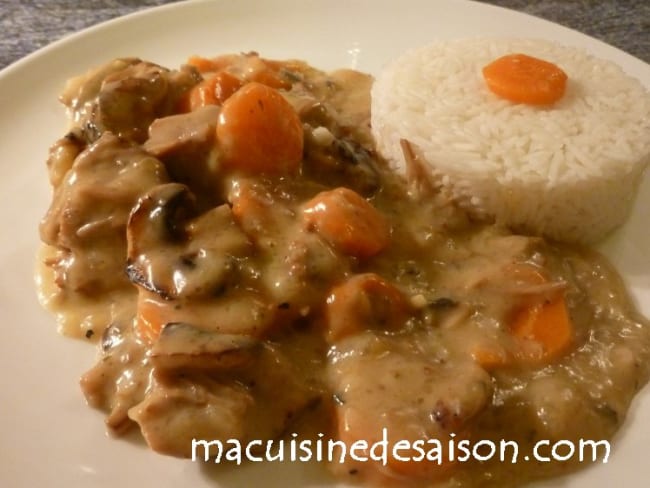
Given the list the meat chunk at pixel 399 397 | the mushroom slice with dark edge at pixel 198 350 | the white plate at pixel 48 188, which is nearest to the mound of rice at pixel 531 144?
the white plate at pixel 48 188

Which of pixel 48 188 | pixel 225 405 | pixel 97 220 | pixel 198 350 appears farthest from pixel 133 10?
pixel 225 405

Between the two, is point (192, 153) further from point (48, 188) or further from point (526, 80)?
point (526, 80)

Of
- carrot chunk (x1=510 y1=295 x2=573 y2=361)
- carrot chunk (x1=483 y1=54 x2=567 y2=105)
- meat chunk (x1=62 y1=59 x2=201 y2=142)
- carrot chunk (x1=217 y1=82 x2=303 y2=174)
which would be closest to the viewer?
carrot chunk (x1=510 y1=295 x2=573 y2=361)

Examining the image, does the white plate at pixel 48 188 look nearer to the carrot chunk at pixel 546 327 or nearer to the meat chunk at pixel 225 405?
the meat chunk at pixel 225 405

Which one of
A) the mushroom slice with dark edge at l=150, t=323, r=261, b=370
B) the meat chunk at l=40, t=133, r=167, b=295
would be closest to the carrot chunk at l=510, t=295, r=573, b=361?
the mushroom slice with dark edge at l=150, t=323, r=261, b=370

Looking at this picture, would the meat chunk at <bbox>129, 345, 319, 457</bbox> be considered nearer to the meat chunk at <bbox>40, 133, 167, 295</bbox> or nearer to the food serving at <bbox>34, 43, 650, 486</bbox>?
the food serving at <bbox>34, 43, 650, 486</bbox>
